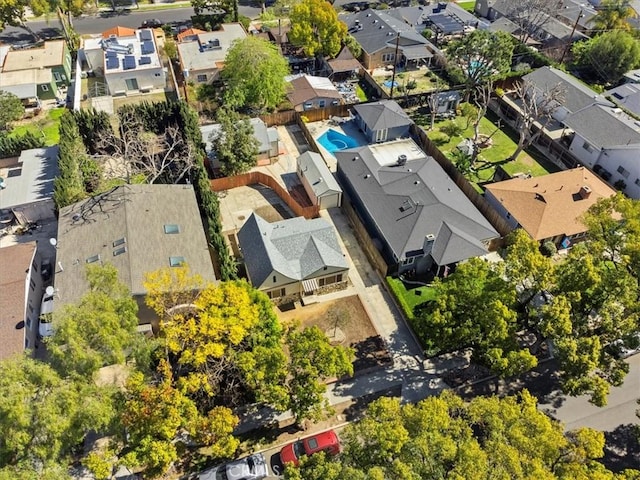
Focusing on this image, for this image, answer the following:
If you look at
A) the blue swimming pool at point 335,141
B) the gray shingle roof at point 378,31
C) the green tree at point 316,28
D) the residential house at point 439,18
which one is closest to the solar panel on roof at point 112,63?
the green tree at point 316,28

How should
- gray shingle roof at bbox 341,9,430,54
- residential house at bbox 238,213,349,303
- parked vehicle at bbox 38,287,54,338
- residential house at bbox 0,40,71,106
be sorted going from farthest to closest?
gray shingle roof at bbox 341,9,430,54 → residential house at bbox 0,40,71,106 → residential house at bbox 238,213,349,303 → parked vehicle at bbox 38,287,54,338

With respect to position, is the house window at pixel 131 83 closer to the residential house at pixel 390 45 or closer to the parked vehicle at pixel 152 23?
the parked vehicle at pixel 152 23

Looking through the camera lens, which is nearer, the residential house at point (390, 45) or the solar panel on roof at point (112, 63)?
the solar panel on roof at point (112, 63)

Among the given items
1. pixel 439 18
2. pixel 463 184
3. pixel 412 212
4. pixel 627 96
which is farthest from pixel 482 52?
pixel 412 212

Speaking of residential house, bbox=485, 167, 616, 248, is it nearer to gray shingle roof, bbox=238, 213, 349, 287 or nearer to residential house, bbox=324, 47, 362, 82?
gray shingle roof, bbox=238, 213, 349, 287

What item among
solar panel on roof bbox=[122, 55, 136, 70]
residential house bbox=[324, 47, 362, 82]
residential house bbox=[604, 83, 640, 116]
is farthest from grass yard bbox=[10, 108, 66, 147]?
residential house bbox=[604, 83, 640, 116]

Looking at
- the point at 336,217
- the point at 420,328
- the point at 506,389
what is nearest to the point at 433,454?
the point at 420,328
